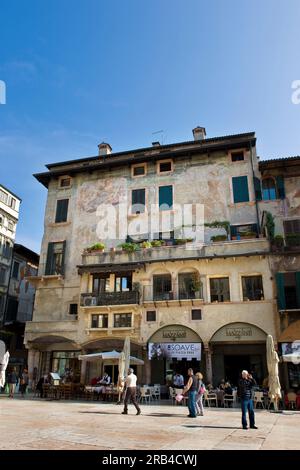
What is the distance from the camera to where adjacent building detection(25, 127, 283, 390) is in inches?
973

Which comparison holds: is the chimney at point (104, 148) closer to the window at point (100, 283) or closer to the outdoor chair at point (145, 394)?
the window at point (100, 283)

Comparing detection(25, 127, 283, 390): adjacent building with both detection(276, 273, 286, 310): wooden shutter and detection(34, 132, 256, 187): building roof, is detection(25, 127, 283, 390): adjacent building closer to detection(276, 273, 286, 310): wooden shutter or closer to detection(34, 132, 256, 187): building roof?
detection(34, 132, 256, 187): building roof

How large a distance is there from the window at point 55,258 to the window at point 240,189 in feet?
46.7

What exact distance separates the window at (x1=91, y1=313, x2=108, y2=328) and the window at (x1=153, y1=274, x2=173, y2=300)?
13.0ft

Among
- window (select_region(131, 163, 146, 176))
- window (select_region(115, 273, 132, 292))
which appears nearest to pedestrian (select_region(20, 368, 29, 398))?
window (select_region(115, 273, 132, 292))

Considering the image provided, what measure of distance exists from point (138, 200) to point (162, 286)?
7.95 m

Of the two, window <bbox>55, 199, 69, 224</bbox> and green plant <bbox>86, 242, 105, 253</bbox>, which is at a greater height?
window <bbox>55, 199, 69, 224</bbox>

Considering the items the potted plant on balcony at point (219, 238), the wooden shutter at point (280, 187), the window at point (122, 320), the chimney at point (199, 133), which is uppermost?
the chimney at point (199, 133)

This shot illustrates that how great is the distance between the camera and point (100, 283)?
93.6ft

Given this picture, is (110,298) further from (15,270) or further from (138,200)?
(15,270)

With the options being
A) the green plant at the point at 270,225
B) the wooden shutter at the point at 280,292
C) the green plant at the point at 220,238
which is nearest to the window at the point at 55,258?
the green plant at the point at 220,238

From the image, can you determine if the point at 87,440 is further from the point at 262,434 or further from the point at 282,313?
the point at 282,313

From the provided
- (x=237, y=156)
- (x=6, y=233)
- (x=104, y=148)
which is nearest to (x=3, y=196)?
(x=6, y=233)

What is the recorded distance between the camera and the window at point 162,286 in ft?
85.5
